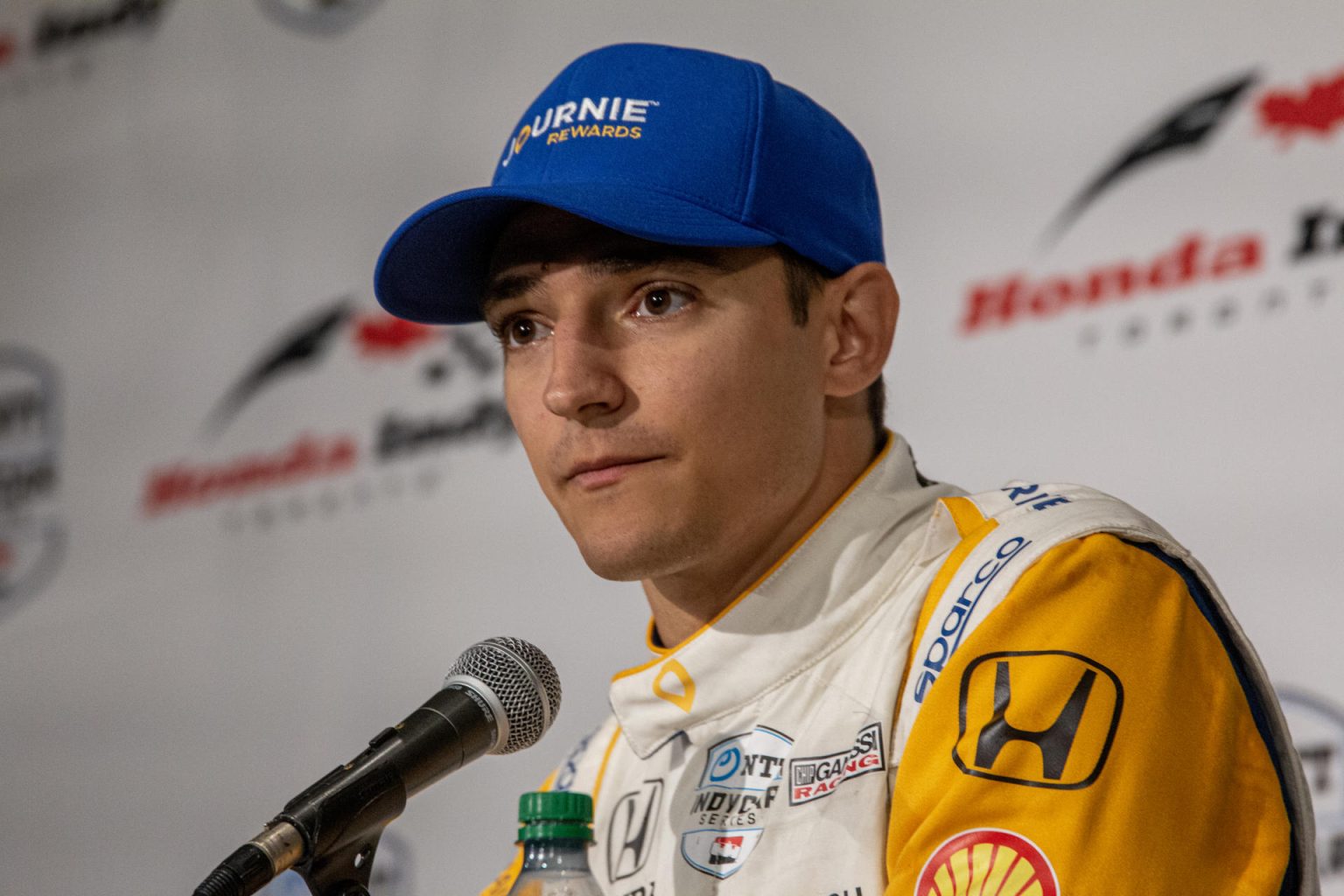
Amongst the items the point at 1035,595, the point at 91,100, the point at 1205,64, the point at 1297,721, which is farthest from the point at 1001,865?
the point at 91,100

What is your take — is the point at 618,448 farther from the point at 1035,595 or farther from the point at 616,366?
the point at 1035,595

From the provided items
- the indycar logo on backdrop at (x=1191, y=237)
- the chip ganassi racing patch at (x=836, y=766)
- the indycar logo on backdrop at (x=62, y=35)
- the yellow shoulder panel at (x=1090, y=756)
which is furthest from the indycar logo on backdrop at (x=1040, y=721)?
the indycar logo on backdrop at (x=62, y=35)

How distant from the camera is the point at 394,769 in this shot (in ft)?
3.16

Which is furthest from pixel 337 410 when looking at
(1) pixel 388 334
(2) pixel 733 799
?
(2) pixel 733 799

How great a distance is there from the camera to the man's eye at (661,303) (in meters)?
1.22

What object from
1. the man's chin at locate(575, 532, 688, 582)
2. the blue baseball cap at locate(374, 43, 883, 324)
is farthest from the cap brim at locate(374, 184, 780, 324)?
the man's chin at locate(575, 532, 688, 582)

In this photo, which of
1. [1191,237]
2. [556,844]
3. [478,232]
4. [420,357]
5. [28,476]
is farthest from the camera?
[28,476]

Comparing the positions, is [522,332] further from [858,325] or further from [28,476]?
[28,476]

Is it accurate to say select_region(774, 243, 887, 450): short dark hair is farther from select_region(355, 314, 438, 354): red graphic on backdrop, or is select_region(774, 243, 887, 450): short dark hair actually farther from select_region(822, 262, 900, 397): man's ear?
select_region(355, 314, 438, 354): red graphic on backdrop

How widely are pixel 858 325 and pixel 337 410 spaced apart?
1478 mm

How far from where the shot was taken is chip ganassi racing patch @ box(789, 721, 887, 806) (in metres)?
1.10

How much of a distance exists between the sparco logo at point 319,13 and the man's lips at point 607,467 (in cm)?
174

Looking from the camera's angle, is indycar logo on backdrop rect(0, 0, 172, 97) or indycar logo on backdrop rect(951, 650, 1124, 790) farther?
indycar logo on backdrop rect(0, 0, 172, 97)

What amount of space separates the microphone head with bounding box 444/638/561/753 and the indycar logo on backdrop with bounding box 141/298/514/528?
4.51ft
